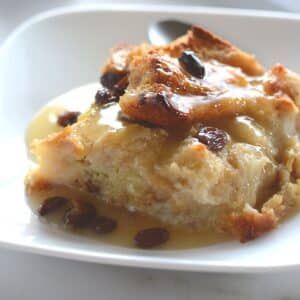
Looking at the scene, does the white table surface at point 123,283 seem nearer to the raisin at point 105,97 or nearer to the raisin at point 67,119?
the raisin at point 105,97

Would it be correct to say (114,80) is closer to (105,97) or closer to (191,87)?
(105,97)

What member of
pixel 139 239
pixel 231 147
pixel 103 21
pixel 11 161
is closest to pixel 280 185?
pixel 231 147

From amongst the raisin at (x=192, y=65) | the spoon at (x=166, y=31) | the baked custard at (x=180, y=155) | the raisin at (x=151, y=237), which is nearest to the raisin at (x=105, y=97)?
the baked custard at (x=180, y=155)

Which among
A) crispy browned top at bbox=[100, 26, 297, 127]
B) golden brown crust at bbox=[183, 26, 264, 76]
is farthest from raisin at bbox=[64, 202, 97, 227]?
golden brown crust at bbox=[183, 26, 264, 76]

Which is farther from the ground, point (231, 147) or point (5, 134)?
point (231, 147)

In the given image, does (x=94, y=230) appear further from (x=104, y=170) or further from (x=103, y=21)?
(x=103, y=21)

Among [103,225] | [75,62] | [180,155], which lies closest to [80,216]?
[103,225]

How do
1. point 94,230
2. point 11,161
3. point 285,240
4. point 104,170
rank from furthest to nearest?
point 11,161 → point 104,170 → point 94,230 → point 285,240
